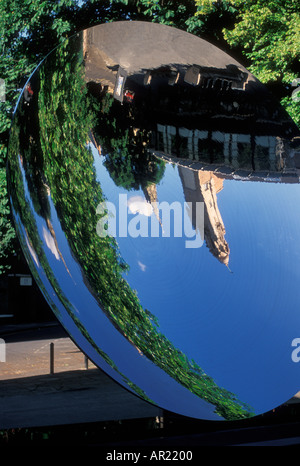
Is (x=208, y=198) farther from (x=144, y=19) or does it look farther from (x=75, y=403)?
(x=144, y=19)

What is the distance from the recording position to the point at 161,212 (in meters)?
4.98

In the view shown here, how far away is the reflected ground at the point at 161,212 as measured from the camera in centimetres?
433

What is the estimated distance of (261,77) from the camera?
13695 mm

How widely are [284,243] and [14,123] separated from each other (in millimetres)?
2408

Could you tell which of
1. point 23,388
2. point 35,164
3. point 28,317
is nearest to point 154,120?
point 35,164

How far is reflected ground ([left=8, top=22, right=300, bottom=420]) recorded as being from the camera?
4.33 metres

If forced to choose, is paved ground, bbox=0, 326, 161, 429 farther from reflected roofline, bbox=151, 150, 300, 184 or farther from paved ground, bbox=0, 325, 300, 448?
reflected roofline, bbox=151, 150, 300, 184

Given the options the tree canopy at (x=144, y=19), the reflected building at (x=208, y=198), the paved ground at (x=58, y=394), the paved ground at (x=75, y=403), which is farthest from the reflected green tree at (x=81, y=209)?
the tree canopy at (x=144, y=19)

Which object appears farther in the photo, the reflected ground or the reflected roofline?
the reflected roofline

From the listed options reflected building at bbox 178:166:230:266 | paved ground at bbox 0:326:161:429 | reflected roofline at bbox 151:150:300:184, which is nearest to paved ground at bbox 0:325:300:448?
paved ground at bbox 0:326:161:429

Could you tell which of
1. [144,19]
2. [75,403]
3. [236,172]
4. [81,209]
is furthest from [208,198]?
[144,19]

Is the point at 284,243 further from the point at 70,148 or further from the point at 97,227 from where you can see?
the point at 70,148

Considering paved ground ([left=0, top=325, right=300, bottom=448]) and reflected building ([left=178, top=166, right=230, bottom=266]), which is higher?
reflected building ([left=178, top=166, right=230, bottom=266])

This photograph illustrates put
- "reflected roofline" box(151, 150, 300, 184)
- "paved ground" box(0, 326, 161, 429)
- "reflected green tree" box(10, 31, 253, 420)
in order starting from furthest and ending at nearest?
"paved ground" box(0, 326, 161, 429) < "reflected roofline" box(151, 150, 300, 184) < "reflected green tree" box(10, 31, 253, 420)
